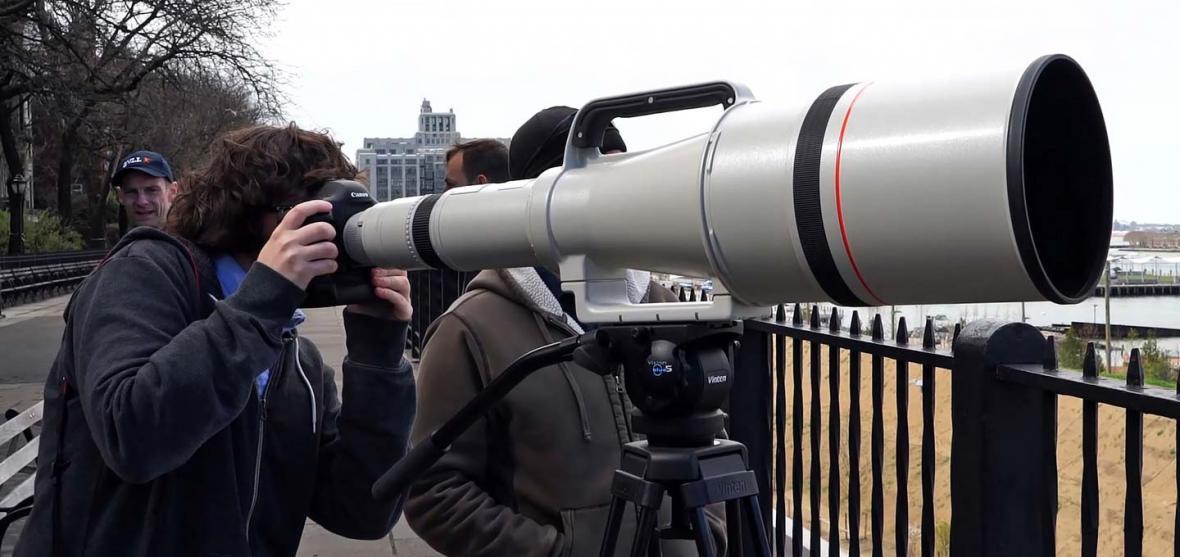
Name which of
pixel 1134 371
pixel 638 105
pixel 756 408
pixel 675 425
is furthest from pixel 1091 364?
pixel 756 408

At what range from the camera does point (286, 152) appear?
6.71 feet

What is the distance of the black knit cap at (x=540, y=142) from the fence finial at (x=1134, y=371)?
3.97 ft

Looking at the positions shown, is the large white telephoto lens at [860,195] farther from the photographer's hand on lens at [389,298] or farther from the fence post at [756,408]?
the fence post at [756,408]

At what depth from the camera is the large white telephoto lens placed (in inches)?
48.6

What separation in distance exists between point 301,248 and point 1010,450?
1.57 m

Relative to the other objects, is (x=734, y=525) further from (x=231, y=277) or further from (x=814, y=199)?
(x=231, y=277)

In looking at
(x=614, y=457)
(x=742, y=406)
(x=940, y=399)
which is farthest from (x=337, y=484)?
(x=940, y=399)

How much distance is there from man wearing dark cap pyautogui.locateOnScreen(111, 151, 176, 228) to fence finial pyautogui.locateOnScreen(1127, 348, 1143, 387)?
19.0 ft

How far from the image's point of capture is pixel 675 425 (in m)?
1.66

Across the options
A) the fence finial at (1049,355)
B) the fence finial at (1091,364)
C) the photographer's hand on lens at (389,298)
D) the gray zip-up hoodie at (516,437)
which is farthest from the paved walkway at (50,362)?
the fence finial at (1091,364)

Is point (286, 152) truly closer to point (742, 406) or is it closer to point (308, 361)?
point (308, 361)

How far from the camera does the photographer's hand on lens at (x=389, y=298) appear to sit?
2.04 meters

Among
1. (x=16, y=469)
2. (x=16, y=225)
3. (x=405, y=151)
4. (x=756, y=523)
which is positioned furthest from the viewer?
(x=405, y=151)

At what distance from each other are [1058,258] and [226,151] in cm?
140
